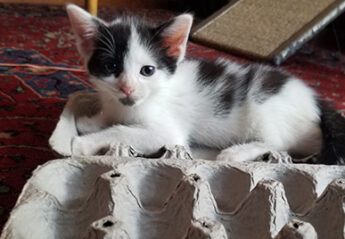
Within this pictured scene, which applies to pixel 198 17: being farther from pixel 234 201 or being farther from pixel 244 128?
pixel 234 201

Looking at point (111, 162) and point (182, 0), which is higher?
point (111, 162)

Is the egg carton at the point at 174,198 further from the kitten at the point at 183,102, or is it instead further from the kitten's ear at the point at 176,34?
the kitten's ear at the point at 176,34

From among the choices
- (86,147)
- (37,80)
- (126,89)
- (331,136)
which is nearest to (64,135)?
(86,147)

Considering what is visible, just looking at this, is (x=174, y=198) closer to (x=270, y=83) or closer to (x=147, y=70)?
(x=147, y=70)

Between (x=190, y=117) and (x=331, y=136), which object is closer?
(x=331, y=136)

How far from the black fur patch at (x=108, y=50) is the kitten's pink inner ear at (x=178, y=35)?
107mm

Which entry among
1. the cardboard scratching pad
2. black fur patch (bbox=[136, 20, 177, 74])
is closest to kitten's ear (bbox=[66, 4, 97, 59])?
black fur patch (bbox=[136, 20, 177, 74])

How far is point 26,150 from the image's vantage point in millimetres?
1128

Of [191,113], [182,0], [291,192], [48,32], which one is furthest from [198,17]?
[291,192]

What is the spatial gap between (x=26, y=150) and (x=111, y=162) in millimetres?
537

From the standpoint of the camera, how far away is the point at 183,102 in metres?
1.17

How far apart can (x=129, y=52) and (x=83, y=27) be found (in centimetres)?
13

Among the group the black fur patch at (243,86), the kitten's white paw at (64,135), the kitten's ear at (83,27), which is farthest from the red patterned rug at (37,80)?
the black fur patch at (243,86)

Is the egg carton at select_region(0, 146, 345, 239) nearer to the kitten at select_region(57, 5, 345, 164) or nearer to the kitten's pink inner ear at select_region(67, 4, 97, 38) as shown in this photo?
the kitten at select_region(57, 5, 345, 164)
